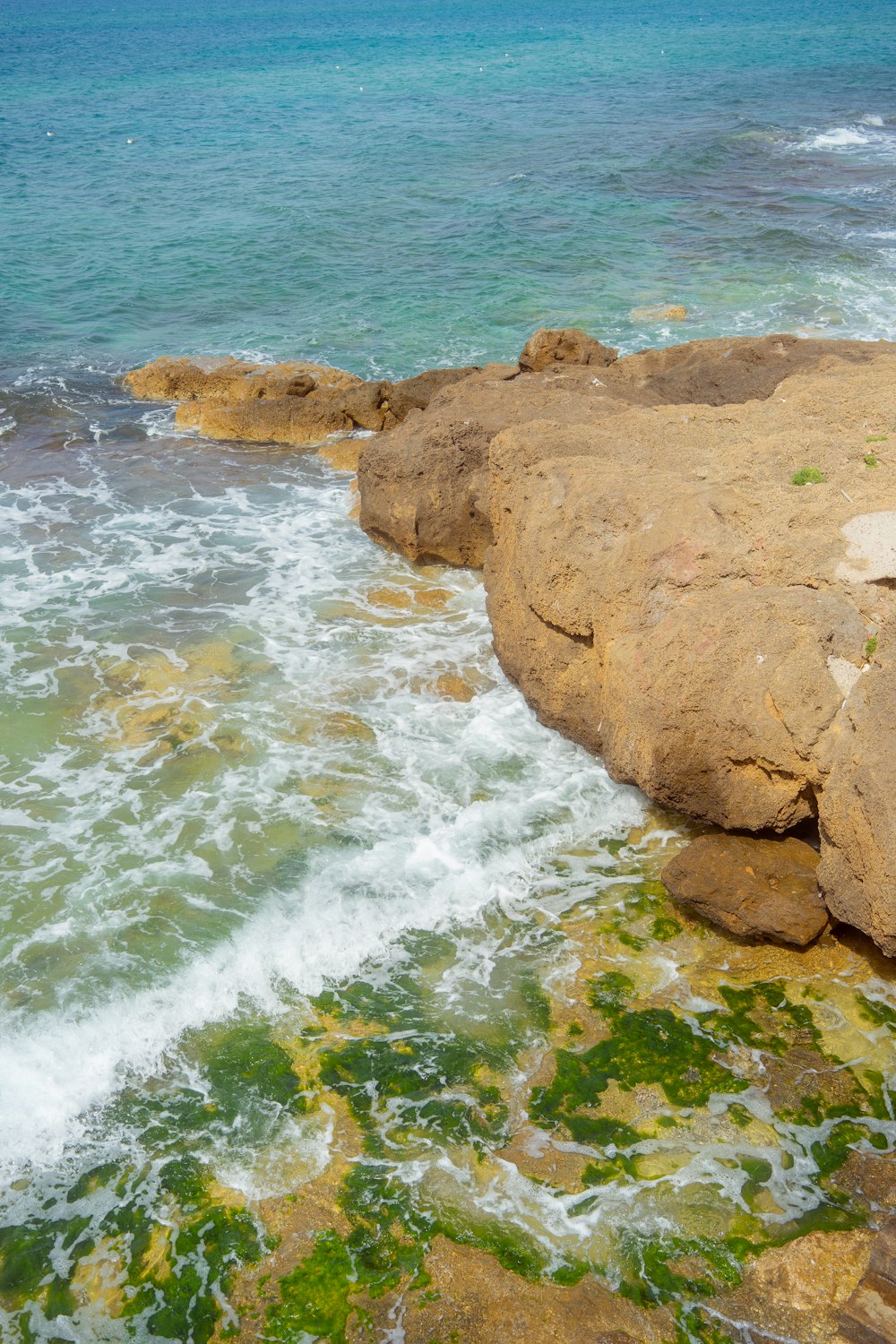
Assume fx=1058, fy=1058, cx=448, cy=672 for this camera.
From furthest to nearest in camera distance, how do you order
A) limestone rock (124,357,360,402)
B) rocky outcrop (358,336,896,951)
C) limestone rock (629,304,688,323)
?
limestone rock (629,304,688,323) → limestone rock (124,357,360,402) → rocky outcrop (358,336,896,951)

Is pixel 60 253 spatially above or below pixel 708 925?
above

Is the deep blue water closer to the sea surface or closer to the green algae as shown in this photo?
the sea surface

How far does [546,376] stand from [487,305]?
32.5 feet

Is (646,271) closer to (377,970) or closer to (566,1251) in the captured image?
(377,970)

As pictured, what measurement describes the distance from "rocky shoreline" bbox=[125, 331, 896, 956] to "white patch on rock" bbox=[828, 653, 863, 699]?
14 millimetres

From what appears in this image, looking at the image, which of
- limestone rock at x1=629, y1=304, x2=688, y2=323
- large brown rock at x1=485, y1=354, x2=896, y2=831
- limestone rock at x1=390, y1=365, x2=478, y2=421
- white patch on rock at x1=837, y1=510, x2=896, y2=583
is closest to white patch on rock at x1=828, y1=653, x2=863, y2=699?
large brown rock at x1=485, y1=354, x2=896, y2=831

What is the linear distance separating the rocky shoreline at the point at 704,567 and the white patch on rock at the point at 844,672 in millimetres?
14

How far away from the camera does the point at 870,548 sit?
866 centimetres

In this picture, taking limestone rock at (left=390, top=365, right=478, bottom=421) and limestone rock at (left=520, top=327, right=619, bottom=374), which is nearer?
limestone rock at (left=520, top=327, right=619, bottom=374)

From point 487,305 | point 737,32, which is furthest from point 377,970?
point 737,32

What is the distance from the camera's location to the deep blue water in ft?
75.8

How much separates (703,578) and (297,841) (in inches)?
166

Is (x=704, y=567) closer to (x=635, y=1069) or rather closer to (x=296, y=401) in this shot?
(x=635, y=1069)

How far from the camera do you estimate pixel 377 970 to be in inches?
320
